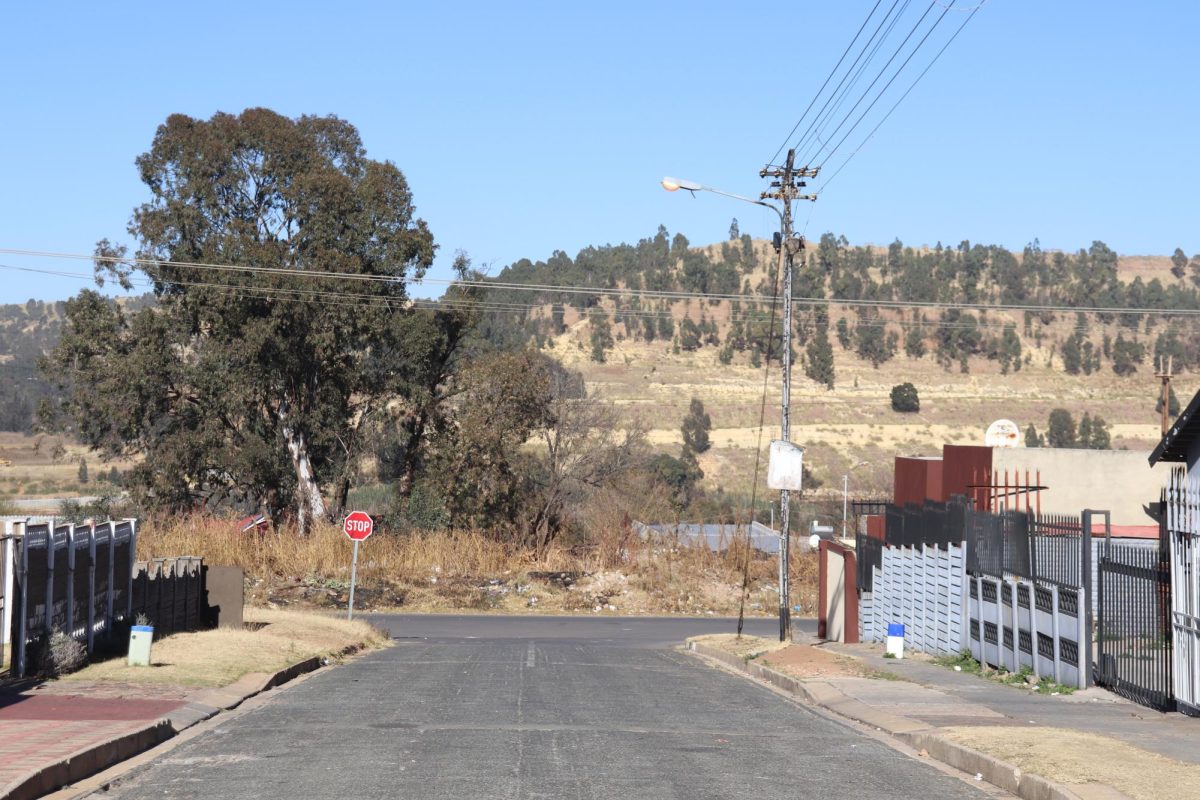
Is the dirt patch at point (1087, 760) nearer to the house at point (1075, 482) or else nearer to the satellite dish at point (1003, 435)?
the house at point (1075, 482)

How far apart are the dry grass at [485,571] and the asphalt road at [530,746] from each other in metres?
27.5

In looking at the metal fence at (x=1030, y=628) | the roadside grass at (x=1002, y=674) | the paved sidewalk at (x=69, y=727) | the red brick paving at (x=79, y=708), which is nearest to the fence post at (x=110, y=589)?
the paved sidewalk at (x=69, y=727)

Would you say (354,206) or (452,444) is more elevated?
(354,206)

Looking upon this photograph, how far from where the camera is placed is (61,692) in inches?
634

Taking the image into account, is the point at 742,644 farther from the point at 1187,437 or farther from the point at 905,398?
the point at 905,398

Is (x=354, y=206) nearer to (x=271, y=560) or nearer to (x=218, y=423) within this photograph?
(x=218, y=423)

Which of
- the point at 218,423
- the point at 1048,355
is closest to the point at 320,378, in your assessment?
the point at 218,423

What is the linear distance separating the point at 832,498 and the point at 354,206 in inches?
1787

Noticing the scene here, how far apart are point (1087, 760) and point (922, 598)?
15.7m

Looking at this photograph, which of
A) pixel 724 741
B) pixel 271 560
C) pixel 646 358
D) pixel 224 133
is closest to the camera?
pixel 724 741

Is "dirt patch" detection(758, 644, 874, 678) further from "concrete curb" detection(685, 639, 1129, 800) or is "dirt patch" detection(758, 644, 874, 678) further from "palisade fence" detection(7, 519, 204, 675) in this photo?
"palisade fence" detection(7, 519, 204, 675)

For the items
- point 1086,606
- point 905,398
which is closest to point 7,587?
point 1086,606

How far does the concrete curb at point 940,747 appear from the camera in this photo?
1059cm

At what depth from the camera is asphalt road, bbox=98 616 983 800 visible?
35.2 ft
